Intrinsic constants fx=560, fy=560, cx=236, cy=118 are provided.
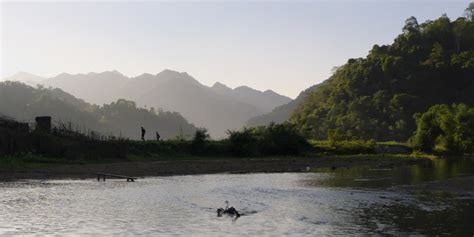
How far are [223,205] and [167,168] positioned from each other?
28656 mm

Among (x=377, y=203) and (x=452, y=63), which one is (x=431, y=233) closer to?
(x=377, y=203)

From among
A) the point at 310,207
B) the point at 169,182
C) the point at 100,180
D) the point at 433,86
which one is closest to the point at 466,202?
the point at 310,207

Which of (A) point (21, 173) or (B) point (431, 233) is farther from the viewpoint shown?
(A) point (21, 173)

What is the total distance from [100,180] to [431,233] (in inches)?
1182

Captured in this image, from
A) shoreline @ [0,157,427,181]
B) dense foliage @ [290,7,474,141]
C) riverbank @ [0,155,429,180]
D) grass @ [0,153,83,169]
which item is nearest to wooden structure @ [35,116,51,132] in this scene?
grass @ [0,153,83,169]

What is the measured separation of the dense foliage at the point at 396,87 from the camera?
504 feet

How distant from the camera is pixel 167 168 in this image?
196 feet

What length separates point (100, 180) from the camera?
45781mm

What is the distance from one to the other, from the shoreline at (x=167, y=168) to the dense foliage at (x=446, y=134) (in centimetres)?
3304

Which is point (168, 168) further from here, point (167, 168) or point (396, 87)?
point (396, 87)

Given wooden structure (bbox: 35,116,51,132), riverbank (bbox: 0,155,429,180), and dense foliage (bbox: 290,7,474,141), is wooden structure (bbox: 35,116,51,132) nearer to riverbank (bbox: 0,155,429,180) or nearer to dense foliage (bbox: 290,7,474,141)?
riverbank (bbox: 0,155,429,180)

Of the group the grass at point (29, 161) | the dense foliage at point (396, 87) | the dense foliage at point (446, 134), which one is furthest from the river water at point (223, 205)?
the dense foliage at point (396, 87)

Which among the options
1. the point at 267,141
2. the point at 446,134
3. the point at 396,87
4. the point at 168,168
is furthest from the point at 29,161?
the point at 396,87

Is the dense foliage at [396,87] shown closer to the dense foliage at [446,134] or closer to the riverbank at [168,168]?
the dense foliage at [446,134]
